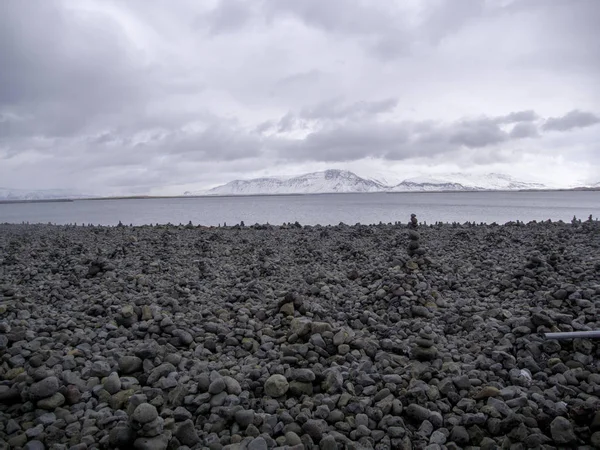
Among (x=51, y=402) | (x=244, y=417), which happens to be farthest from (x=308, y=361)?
(x=51, y=402)

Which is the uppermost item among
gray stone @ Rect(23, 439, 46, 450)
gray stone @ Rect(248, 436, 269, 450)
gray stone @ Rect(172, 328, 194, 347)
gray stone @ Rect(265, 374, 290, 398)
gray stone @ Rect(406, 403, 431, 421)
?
gray stone @ Rect(172, 328, 194, 347)

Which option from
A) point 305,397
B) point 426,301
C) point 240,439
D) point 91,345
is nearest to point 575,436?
point 305,397

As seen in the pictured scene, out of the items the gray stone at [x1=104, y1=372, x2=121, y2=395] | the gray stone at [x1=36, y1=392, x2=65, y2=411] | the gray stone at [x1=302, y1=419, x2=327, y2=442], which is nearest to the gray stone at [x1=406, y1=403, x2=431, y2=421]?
the gray stone at [x1=302, y1=419, x2=327, y2=442]

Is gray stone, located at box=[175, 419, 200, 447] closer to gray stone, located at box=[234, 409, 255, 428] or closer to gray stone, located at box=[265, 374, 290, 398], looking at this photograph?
gray stone, located at box=[234, 409, 255, 428]

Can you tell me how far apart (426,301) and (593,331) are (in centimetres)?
297

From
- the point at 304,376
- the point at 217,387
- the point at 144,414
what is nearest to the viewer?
the point at 144,414

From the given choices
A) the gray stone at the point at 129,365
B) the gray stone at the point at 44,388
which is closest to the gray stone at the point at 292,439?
the gray stone at the point at 129,365

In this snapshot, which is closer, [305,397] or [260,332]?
[305,397]

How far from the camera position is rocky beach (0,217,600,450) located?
4461 mm

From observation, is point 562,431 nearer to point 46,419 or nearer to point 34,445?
point 34,445

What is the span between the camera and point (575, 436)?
4.22m

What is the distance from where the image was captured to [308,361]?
19.4 feet

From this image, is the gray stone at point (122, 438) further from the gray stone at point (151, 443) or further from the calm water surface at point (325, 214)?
the calm water surface at point (325, 214)

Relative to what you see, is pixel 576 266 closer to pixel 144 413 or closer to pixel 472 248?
pixel 472 248
